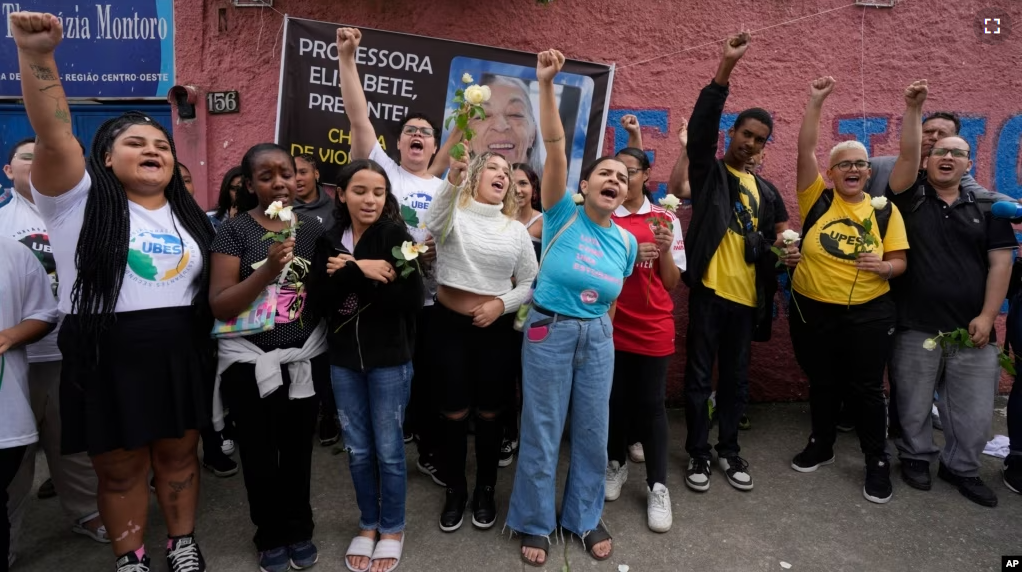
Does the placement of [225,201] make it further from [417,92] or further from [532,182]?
[532,182]

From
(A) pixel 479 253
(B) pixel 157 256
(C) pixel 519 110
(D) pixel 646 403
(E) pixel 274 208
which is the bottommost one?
(D) pixel 646 403

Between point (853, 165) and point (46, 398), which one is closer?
point (46, 398)

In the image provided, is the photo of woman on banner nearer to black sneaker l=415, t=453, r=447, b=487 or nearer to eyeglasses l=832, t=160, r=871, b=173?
eyeglasses l=832, t=160, r=871, b=173

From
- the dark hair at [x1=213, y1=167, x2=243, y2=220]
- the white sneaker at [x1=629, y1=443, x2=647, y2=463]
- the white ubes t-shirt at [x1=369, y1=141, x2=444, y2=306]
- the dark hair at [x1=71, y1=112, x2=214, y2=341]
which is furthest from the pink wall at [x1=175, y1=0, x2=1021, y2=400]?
the dark hair at [x1=71, y1=112, x2=214, y2=341]

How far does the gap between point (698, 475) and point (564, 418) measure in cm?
109

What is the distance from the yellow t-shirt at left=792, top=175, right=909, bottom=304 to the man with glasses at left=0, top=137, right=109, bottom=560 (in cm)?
396

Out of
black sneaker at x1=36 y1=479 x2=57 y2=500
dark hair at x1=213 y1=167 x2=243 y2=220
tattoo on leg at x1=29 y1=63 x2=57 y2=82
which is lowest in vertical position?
black sneaker at x1=36 y1=479 x2=57 y2=500

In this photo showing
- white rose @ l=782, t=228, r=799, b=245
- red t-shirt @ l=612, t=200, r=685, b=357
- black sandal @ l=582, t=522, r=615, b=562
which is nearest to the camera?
black sandal @ l=582, t=522, r=615, b=562

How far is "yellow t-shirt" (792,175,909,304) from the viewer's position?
10.3 ft

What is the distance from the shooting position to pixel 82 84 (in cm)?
411

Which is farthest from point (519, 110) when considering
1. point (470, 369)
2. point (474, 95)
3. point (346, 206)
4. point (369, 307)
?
point (369, 307)

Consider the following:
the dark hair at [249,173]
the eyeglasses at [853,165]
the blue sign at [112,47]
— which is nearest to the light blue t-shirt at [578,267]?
the dark hair at [249,173]

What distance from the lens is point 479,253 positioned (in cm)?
259

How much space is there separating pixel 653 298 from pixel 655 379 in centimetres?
42
